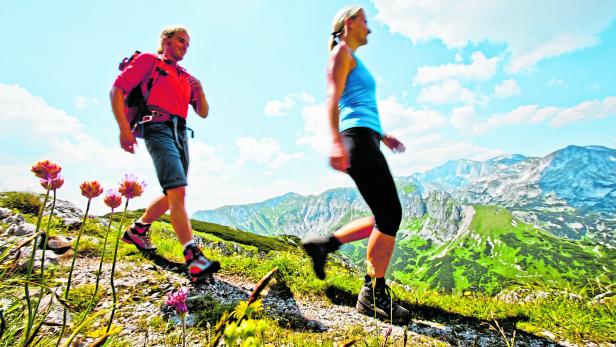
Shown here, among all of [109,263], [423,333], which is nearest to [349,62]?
[423,333]

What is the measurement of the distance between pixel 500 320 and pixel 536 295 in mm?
1416

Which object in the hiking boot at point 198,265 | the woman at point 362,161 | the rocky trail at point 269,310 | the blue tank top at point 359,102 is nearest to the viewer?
the rocky trail at point 269,310

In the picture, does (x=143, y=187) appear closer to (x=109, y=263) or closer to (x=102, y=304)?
(x=102, y=304)

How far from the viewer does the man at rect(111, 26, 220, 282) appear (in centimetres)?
417

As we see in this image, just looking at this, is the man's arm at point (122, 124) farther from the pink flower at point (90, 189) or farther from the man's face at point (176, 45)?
the pink flower at point (90, 189)

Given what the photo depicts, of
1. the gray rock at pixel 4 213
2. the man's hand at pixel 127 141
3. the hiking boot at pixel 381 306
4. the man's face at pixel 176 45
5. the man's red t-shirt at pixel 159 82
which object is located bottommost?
the hiking boot at pixel 381 306

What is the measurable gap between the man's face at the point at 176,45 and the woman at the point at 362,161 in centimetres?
244

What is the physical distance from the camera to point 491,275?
165 m

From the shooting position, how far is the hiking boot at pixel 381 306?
140 inches

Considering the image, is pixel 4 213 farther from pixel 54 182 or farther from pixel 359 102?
pixel 359 102

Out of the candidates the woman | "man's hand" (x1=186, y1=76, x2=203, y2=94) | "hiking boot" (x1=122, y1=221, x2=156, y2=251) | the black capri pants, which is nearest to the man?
"man's hand" (x1=186, y1=76, x2=203, y2=94)

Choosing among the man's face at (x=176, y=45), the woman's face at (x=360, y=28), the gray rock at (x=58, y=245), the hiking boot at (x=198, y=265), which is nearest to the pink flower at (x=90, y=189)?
the hiking boot at (x=198, y=265)

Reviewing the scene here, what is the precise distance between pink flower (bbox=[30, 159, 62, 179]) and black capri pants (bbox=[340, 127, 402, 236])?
108 inches

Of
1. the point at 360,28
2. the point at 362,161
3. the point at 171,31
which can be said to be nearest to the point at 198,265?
the point at 362,161
